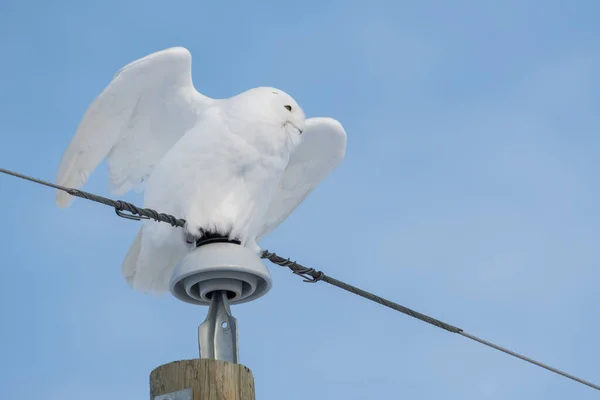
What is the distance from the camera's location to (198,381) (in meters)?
3.38

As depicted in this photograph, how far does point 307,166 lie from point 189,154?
1.56 m

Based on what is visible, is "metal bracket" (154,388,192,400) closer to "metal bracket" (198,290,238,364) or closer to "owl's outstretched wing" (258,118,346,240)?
"metal bracket" (198,290,238,364)

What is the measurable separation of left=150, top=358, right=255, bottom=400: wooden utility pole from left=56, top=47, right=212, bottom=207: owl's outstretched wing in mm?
2351

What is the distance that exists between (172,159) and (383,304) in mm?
1440

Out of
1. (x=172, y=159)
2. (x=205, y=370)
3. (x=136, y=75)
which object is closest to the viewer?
(x=205, y=370)

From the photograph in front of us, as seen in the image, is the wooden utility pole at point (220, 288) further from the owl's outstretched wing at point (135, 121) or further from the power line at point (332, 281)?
the owl's outstretched wing at point (135, 121)

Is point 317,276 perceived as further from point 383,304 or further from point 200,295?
point 200,295

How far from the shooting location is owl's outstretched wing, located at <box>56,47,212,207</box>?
5535 millimetres

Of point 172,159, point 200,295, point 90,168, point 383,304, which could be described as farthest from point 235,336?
point 90,168

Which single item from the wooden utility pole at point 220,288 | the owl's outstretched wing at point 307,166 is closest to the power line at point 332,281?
the wooden utility pole at point 220,288

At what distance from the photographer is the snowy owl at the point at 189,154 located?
4902 millimetres

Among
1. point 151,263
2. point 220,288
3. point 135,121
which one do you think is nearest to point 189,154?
point 151,263

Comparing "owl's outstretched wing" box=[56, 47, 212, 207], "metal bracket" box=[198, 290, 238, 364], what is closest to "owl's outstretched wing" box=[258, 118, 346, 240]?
"owl's outstretched wing" box=[56, 47, 212, 207]

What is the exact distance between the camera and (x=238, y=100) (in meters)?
5.15
